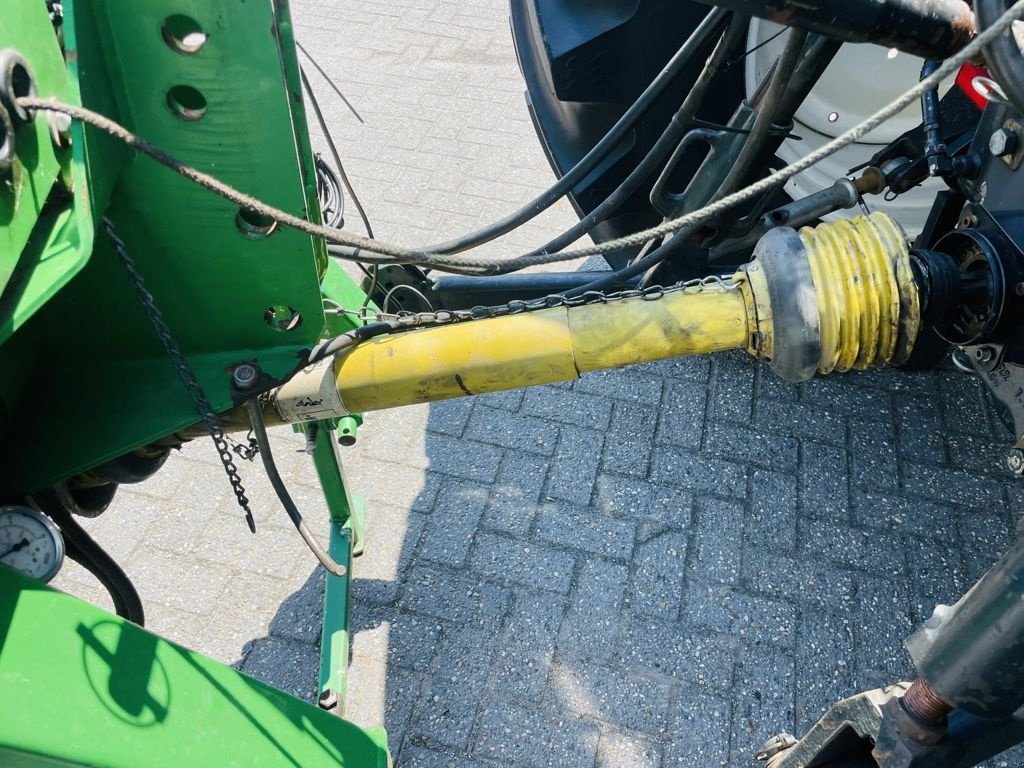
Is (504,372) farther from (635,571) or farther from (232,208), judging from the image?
(635,571)

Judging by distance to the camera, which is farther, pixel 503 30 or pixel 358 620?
pixel 503 30

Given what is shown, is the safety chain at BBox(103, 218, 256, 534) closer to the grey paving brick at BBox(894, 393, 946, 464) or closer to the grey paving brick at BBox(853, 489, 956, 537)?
the grey paving brick at BBox(853, 489, 956, 537)

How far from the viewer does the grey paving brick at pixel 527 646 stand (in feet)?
6.26

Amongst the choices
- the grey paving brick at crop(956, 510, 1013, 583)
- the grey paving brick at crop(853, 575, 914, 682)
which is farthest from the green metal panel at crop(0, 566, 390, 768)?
the grey paving brick at crop(956, 510, 1013, 583)

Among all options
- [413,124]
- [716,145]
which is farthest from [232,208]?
[413,124]

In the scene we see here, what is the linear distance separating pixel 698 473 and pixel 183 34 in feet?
5.81

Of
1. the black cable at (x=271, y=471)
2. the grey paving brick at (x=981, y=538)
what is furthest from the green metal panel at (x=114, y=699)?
the grey paving brick at (x=981, y=538)

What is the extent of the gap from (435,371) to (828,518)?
57.3 inches

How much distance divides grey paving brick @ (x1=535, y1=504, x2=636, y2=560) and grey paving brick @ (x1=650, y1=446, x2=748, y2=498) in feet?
0.65

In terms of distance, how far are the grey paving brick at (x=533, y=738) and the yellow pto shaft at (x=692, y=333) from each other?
98cm

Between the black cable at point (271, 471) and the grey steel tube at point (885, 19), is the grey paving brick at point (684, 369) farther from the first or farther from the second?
the grey steel tube at point (885, 19)

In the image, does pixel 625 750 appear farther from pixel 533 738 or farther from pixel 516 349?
pixel 516 349

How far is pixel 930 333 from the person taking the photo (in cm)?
223

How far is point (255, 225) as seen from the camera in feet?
3.52
